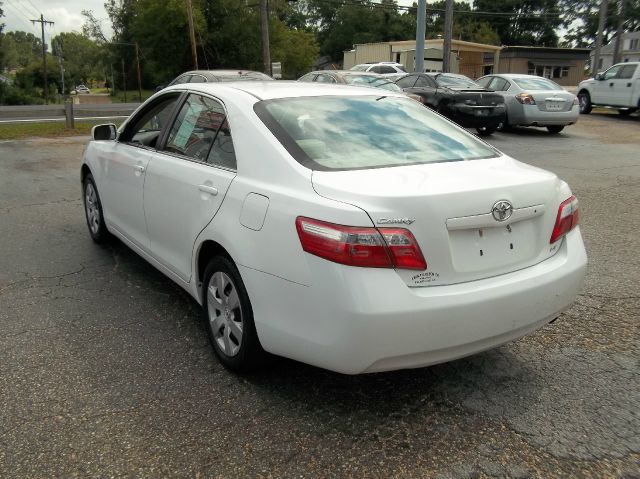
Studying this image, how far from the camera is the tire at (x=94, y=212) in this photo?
547 centimetres

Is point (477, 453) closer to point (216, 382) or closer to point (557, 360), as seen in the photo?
point (557, 360)

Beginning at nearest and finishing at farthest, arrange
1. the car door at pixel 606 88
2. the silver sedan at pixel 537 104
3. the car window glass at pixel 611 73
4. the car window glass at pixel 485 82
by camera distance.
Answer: the silver sedan at pixel 537 104 → the car window glass at pixel 485 82 → the car window glass at pixel 611 73 → the car door at pixel 606 88

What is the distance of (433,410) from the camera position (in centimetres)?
293

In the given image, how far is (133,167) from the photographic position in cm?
441

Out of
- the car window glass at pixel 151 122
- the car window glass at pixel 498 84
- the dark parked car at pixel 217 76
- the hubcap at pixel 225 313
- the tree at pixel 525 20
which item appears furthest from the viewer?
the tree at pixel 525 20

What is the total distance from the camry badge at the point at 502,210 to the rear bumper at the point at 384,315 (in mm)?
283

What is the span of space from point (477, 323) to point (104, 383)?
6.50ft

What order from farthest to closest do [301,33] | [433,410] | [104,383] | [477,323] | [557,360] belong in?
[301,33]
[557,360]
[104,383]
[433,410]
[477,323]

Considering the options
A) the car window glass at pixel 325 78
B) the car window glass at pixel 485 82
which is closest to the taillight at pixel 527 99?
the car window glass at pixel 485 82

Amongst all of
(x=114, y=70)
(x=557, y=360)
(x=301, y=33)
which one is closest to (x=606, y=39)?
(x=301, y=33)

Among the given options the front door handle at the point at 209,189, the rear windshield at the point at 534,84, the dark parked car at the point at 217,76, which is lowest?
the front door handle at the point at 209,189

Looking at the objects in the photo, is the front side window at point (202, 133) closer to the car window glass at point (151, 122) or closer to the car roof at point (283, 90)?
the car roof at point (283, 90)

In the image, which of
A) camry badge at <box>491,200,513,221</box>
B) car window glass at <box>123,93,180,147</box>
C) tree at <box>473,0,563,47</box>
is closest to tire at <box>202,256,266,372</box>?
camry badge at <box>491,200,513,221</box>

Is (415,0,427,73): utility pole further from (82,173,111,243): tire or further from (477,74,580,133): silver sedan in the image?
(82,173,111,243): tire
